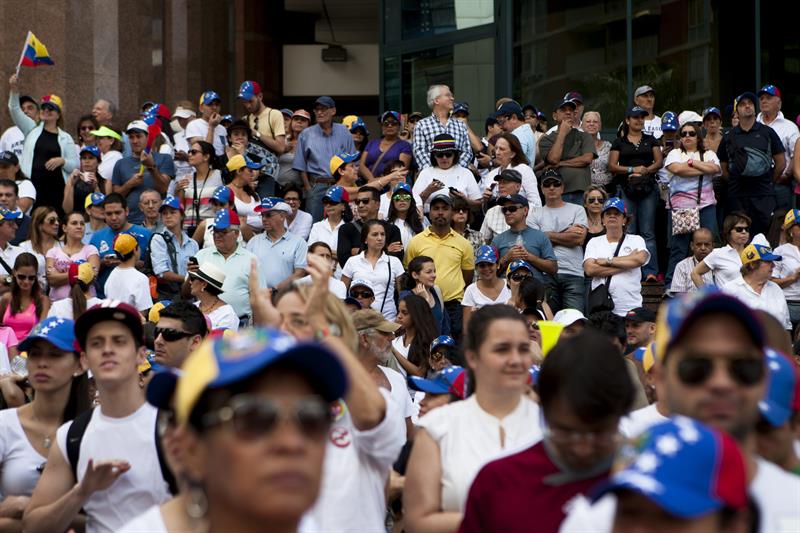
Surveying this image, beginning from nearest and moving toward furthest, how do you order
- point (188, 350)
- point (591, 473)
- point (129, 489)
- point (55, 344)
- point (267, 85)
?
point (591, 473) → point (129, 489) → point (55, 344) → point (188, 350) → point (267, 85)

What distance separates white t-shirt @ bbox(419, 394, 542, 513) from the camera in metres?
4.78

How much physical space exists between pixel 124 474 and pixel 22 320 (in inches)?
278

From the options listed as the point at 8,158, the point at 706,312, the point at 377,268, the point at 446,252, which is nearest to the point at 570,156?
the point at 446,252

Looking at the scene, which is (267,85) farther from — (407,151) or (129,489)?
(129,489)

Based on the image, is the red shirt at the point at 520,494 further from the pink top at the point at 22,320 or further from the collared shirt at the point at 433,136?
the collared shirt at the point at 433,136

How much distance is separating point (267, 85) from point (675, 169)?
59.6 feet

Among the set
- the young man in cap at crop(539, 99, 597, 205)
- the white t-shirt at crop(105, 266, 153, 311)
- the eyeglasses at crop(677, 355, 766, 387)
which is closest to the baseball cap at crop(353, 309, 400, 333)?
the eyeglasses at crop(677, 355, 766, 387)

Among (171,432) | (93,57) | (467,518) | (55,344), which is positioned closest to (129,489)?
(55,344)

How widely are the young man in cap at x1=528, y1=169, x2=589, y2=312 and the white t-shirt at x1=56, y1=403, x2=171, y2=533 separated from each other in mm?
8632

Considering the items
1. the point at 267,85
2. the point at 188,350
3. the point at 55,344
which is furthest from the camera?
the point at 267,85

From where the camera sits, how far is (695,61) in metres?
21.0

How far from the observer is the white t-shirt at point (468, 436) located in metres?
4.78

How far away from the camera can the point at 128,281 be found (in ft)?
42.8

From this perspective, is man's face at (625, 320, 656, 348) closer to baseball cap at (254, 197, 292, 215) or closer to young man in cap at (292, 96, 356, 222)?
baseball cap at (254, 197, 292, 215)
